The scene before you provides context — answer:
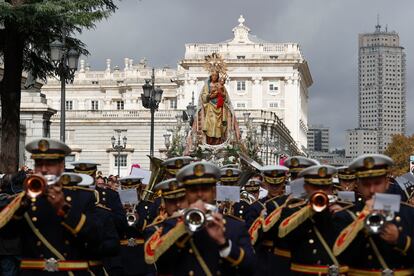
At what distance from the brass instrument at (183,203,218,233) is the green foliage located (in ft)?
44.4

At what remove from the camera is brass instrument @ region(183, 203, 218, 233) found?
6.58 m

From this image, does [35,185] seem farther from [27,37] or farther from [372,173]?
[27,37]

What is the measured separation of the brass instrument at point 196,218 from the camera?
6.58 metres

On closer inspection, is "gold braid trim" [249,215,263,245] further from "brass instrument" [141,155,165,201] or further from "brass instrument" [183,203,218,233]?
"brass instrument" [183,203,218,233]

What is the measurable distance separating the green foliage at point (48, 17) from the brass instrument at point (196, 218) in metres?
13.5

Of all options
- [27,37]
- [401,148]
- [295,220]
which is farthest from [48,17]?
[401,148]

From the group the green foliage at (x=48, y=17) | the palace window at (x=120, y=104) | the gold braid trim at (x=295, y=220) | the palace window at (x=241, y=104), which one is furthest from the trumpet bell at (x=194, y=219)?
the palace window at (x=120, y=104)

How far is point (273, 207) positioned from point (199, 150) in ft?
75.4

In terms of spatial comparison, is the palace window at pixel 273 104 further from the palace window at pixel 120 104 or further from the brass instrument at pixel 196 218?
the brass instrument at pixel 196 218

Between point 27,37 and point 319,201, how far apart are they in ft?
46.7

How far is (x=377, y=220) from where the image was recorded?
24.1 ft

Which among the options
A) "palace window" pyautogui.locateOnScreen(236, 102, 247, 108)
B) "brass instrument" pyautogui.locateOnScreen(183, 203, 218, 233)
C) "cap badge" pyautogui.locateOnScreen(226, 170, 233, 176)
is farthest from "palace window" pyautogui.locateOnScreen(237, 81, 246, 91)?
"brass instrument" pyautogui.locateOnScreen(183, 203, 218, 233)

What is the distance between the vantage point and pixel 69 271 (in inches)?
316

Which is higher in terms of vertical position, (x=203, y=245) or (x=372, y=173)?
(x=372, y=173)
